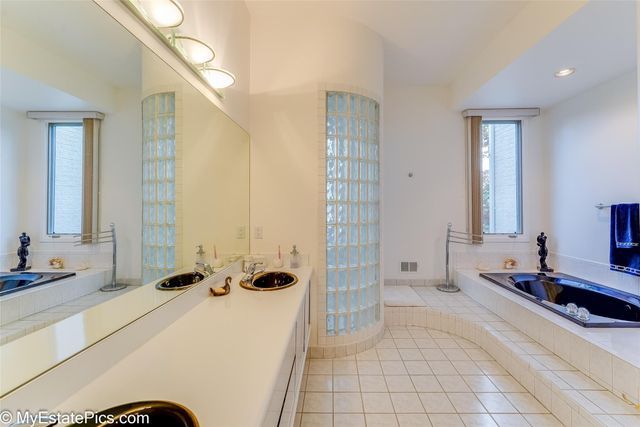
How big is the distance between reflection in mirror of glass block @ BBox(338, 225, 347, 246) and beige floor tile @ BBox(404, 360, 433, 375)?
116 cm

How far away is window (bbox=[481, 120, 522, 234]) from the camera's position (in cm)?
352

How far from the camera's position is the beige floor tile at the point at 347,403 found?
174 centimetres

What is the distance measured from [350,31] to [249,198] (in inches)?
69.3

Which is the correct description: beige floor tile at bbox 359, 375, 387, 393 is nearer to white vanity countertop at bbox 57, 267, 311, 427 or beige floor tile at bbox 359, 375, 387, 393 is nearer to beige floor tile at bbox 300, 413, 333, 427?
beige floor tile at bbox 300, 413, 333, 427

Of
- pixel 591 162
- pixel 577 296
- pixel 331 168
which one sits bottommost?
pixel 577 296

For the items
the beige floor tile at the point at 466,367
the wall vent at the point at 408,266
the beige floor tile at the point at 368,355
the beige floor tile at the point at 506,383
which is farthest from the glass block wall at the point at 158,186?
the wall vent at the point at 408,266

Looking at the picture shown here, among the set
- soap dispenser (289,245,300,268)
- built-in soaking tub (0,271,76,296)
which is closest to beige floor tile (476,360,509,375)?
soap dispenser (289,245,300,268)

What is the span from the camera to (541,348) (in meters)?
2.05

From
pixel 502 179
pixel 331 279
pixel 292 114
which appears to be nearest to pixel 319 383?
pixel 331 279

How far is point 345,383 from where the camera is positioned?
6.59ft

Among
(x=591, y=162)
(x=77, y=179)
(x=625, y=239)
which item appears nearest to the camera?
(x=77, y=179)

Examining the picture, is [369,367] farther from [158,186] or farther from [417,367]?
[158,186]

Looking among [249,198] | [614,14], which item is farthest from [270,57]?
[614,14]

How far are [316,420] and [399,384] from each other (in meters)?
0.71
